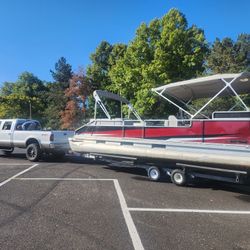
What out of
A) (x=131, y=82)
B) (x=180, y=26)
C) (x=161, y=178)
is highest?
(x=180, y=26)

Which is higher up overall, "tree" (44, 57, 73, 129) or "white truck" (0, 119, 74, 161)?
"tree" (44, 57, 73, 129)

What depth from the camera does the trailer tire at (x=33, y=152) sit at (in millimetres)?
15766

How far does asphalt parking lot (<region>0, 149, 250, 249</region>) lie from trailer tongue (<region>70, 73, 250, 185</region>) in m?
0.72

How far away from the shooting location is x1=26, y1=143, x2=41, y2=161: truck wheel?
15766 mm

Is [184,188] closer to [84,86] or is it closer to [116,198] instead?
[116,198]

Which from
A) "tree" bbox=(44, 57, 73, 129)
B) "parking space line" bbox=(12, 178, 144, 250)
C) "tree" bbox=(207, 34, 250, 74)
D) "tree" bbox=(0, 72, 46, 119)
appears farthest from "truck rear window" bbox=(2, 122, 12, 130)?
"tree" bbox=(0, 72, 46, 119)

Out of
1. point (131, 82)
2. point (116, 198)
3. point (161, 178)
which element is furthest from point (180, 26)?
point (116, 198)

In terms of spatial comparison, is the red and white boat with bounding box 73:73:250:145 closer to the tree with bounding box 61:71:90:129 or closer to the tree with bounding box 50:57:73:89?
the tree with bounding box 61:71:90:129

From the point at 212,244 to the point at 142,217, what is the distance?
1734mm

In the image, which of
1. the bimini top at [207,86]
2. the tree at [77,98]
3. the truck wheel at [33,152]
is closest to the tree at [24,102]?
the tree at [77,98]

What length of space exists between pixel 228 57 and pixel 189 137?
36893mm

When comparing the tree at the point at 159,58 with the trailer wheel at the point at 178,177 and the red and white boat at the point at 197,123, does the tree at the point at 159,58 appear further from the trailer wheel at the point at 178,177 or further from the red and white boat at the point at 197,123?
the trailer wheel at the point at 178,177

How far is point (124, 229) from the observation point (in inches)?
251

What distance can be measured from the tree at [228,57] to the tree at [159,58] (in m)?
9.84
